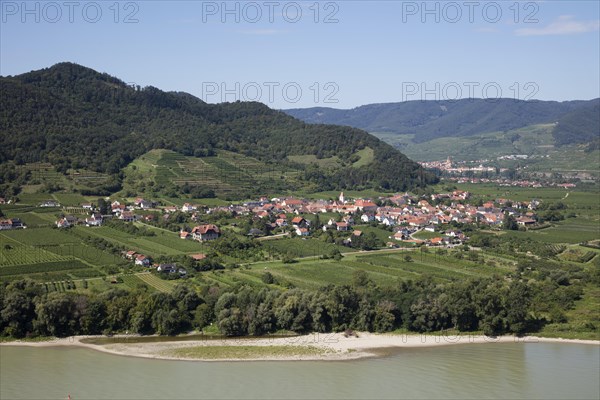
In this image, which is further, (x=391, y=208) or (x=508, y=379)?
(x=391, y=208)

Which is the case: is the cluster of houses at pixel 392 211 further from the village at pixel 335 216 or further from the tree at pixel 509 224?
the tree at pixel 509 224

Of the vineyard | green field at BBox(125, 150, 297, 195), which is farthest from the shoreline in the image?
green field at BBox(125, 150, 297, 195)

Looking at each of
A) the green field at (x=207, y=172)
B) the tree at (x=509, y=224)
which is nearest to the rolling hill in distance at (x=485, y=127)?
the green field at (x=207, y=172)

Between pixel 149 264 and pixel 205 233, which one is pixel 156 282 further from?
pixel 205 233

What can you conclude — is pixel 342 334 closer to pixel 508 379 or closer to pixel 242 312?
pixel 242 312

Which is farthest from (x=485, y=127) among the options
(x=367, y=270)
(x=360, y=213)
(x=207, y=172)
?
(x=367, y=270)

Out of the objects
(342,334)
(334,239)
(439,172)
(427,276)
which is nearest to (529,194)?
(439,172)

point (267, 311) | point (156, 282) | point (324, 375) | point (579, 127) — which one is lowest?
point (324, 375)
